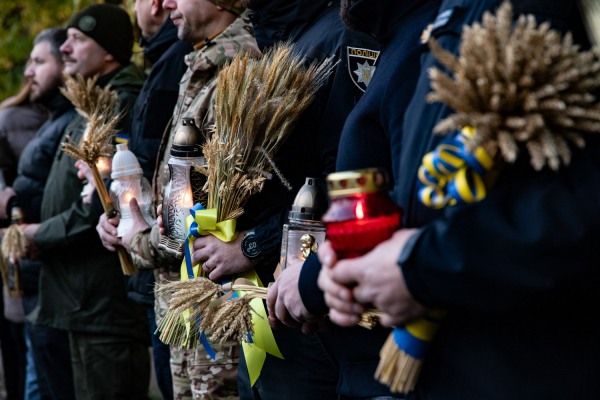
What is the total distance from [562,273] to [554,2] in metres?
0.49

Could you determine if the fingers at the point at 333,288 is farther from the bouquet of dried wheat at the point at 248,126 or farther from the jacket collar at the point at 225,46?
the jacket collar at the point at 225,46

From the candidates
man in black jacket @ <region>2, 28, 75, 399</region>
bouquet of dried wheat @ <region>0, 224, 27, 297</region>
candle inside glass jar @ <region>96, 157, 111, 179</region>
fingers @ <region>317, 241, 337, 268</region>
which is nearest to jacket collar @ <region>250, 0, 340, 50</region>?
candle inside glass jar @ <region>96, 157, 111, 179</region>

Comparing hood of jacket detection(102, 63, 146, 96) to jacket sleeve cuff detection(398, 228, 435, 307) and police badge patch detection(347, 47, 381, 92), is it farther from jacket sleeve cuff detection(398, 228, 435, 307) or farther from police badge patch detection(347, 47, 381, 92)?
jacket sleeve cuff detection(398, 228, 435, 307)

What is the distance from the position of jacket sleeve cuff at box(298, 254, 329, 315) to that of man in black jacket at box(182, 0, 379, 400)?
0.63m

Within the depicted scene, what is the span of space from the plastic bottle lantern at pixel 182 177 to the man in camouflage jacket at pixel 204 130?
0.18 meters

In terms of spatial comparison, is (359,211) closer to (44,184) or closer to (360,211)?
(360,211)

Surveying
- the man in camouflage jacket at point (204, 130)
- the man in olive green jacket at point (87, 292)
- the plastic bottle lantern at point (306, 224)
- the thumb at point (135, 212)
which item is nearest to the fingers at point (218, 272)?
the plastic bottle lantern at point (306, 224)

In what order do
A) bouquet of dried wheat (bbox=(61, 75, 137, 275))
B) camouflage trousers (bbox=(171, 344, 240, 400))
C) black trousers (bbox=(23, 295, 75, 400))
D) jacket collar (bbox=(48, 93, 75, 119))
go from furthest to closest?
jacket collar (bbox=(48, 93, 75, 119)), black trousers (bbox=(23, 295, 75, 400)), bouquet of dried wheat (bbox=(61, 75, 137, 275)), camouflage trousers (bbox=(171, 344, 240, 400))

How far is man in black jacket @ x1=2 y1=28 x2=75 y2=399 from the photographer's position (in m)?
4.27

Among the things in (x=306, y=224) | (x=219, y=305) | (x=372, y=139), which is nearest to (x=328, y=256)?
(x=372, y=139)

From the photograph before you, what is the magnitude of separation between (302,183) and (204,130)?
58cm

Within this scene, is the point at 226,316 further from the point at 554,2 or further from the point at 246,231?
the point at 554,2

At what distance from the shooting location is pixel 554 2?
1148mm

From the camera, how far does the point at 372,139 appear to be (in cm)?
157
